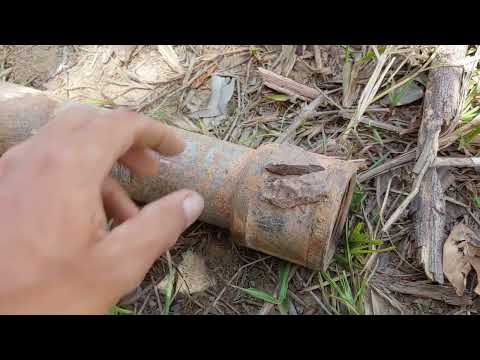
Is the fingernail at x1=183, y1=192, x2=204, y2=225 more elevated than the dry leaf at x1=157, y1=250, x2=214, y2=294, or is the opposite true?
the fingernail at x1=183, y1=192, x2=204, y2=225

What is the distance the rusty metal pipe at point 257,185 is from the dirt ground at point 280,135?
236mm

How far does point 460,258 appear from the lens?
238 cm

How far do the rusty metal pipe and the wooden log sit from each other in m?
0.46

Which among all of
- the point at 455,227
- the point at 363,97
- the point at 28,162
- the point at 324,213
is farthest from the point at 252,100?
the point at 28,162

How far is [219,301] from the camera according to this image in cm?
242

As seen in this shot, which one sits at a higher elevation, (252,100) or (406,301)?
(252,100)

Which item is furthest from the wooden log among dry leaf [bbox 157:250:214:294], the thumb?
the thumb

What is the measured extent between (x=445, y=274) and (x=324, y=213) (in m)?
0.81

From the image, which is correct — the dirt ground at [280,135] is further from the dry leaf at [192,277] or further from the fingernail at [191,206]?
the fingernail at [191,206]

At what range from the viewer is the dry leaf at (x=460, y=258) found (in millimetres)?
2336

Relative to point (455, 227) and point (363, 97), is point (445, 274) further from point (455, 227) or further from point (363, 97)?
point (363, 97)

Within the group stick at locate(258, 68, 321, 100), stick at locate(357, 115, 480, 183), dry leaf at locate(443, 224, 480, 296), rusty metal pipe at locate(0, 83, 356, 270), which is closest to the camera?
rusty metal pipe at locate(0, 83, 356, 270)

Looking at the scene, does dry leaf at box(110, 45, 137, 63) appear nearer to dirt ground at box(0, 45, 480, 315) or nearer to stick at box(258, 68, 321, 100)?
dirt ground at box(0, 45, 480, 315)

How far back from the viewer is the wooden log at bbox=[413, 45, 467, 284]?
2.39 m
